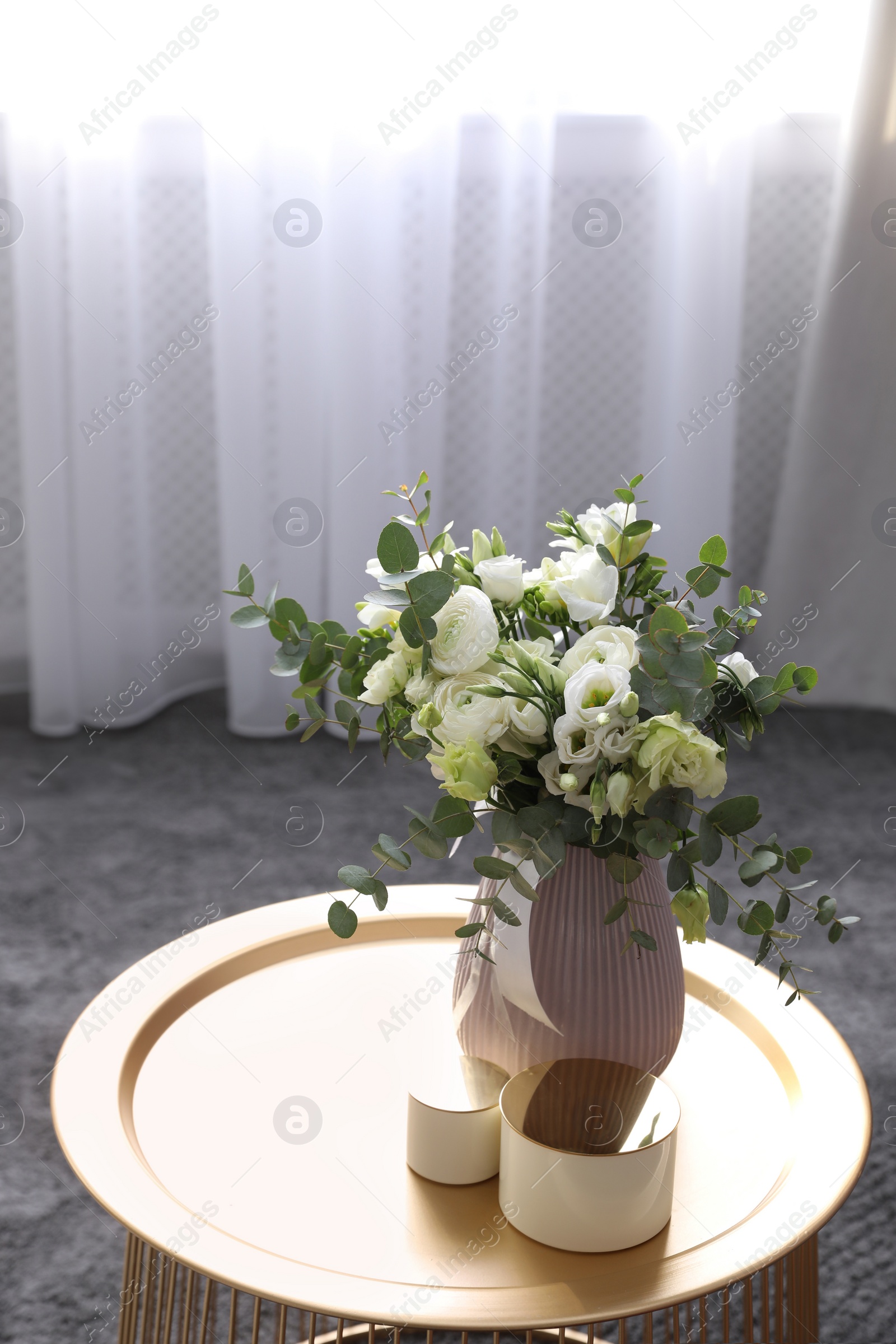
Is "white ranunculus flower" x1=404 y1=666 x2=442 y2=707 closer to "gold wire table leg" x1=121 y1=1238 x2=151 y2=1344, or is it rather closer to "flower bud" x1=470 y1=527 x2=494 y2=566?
"flower bud" x1=470 y1=527 x2=494 y2=566

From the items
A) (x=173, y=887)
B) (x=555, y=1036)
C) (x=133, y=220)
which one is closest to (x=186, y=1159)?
(x=555, y=1036)

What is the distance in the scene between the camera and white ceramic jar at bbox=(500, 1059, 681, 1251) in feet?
2.44

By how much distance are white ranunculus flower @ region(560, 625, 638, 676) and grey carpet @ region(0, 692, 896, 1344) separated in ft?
1.43

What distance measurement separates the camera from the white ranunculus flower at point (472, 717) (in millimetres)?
715

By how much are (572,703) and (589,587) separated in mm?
106

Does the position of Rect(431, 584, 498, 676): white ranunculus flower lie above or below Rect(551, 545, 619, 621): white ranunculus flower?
below

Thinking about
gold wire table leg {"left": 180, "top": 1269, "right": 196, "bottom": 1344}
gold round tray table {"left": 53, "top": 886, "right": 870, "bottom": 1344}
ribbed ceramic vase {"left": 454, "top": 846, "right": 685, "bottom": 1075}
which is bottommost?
gold wire table leg {"left": 180, "top": 1269, "right": 196, "bottom": 1344}

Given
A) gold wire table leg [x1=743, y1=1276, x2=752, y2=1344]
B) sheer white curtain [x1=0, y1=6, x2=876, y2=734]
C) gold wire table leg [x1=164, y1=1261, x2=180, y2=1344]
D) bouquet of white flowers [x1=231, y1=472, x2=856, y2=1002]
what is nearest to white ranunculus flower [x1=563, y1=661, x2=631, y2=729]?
bouquet of white flowers [x1=231, y1=472, x2=856, y2=1002]

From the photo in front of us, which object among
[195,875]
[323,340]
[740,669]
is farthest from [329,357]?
[740,669]

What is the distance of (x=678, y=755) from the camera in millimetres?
696

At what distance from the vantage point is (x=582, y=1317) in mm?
702

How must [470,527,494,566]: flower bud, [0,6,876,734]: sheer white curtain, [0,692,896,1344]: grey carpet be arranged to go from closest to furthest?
1. [470,527,494,566]: flower bud
2. [0,692,896,1344]: grey carpet
3. [0,6,876,734]: sheer white curtain

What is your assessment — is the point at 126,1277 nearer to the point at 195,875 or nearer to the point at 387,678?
the point at 387,678

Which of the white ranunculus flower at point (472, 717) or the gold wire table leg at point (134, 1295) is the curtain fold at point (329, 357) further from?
the white ranunculus flower at point (472, 717)
